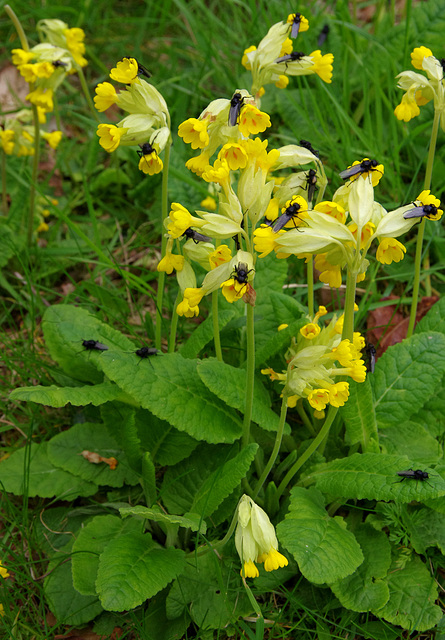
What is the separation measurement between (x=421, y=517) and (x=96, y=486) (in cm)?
149

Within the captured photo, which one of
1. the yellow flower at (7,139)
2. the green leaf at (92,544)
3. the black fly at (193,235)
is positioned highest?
the black fly at (193,235)

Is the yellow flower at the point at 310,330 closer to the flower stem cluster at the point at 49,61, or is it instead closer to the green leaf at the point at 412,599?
the green leaf at the point at 412,599

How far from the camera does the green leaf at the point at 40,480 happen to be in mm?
2975

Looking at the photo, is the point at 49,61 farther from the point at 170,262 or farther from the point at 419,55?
the point at 419,55

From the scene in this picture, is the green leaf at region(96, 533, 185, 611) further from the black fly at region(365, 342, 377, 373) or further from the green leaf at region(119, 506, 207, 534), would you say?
the black fly at region(365, 342, 377, 373)

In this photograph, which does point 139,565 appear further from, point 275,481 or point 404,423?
point 404,423

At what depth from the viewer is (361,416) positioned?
2.70 meters

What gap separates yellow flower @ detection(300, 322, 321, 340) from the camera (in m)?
2.48

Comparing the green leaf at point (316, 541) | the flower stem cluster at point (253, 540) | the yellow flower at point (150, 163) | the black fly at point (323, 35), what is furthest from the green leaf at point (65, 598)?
the black fly at point (323, 35)

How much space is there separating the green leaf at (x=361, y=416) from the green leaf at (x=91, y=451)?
1043 mm

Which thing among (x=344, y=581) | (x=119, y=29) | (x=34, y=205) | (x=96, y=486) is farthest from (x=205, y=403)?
(x=119, y=29)

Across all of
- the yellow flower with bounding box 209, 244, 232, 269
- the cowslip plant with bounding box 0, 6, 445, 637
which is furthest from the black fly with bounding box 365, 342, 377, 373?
the yellow flower with bounding box 209, 244, 232, 269

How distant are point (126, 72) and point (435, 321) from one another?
183cm

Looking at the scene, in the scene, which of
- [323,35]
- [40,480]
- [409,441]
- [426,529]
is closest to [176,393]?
[40,480]
